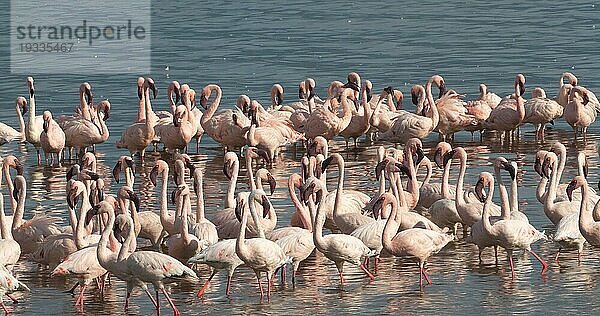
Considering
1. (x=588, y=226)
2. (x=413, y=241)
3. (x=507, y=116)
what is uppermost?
(x=507, y=116)

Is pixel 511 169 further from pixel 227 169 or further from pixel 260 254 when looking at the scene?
pixel 227 169

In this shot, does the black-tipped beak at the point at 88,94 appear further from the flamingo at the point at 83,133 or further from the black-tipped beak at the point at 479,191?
the black-tipped beak at the point at 479,191

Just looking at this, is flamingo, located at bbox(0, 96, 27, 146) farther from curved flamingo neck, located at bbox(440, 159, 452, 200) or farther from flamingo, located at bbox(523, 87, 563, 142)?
curved flamingo neck, located at bbox(440, 159, 452, 200)

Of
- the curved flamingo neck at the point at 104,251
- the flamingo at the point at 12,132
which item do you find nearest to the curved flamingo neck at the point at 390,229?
the curved flamingo neck at the point at 104,251

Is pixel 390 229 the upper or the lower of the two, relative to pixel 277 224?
upper

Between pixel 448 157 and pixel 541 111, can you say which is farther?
pixel 541 111

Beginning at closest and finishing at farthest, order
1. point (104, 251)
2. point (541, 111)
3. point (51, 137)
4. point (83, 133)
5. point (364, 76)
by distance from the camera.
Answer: point (104, 251) < point (51, 137) < point (83, 133) < point (541, 111) < point (364, 76)

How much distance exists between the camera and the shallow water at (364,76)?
12.6 meters

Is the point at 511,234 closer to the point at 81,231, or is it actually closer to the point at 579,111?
the point at 81,231

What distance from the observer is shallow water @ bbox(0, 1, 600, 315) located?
41.4 feet

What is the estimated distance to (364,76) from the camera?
92.4 feet

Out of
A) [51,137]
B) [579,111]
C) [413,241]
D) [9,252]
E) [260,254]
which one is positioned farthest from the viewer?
[579,111]

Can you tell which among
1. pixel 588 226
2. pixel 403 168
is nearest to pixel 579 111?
pixel 403 168

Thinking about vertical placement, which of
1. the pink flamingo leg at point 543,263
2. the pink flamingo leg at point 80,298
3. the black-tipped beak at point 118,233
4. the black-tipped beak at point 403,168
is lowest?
the pink flamingo leg at point 80,298
